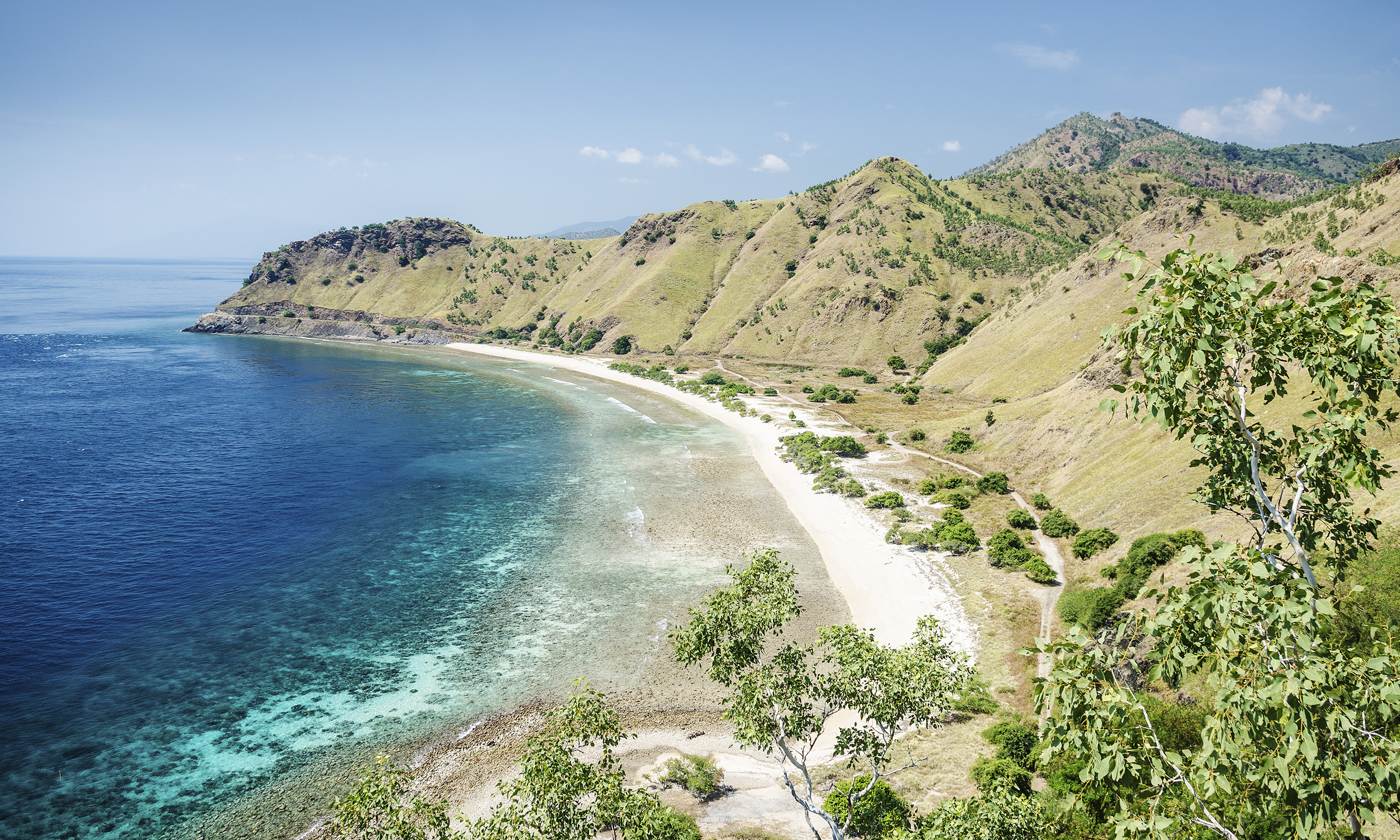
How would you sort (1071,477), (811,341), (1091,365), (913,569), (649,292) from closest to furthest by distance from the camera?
(913,569)
(1071,477)
(1091,365)
(811,341)
(649,292)

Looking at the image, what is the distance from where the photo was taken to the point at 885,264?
155 meters

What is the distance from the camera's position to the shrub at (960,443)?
74250mm

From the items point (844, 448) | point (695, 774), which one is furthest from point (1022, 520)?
point (695, 774)

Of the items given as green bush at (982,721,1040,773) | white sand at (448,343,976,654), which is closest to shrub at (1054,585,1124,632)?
white sand at (448,343,976,654)

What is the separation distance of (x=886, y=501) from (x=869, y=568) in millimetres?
12241

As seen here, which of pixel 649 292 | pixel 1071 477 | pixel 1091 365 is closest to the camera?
pixel 1071 477

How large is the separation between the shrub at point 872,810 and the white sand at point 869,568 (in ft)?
33.0

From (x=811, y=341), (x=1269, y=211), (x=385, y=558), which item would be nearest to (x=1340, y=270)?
(x=1269, y=211)

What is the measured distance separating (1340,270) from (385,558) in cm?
7619

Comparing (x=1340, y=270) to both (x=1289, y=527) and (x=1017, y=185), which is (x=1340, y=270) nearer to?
(x=1289, y=527)

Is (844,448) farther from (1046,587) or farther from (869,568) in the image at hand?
(1046,587)

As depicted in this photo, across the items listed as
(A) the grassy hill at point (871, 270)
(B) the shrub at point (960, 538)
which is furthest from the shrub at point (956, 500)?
(A) the grassy hill at point (871, 270)

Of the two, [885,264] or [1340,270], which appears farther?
[885,264]

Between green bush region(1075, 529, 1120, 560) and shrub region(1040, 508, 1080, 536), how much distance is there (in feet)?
9.72
